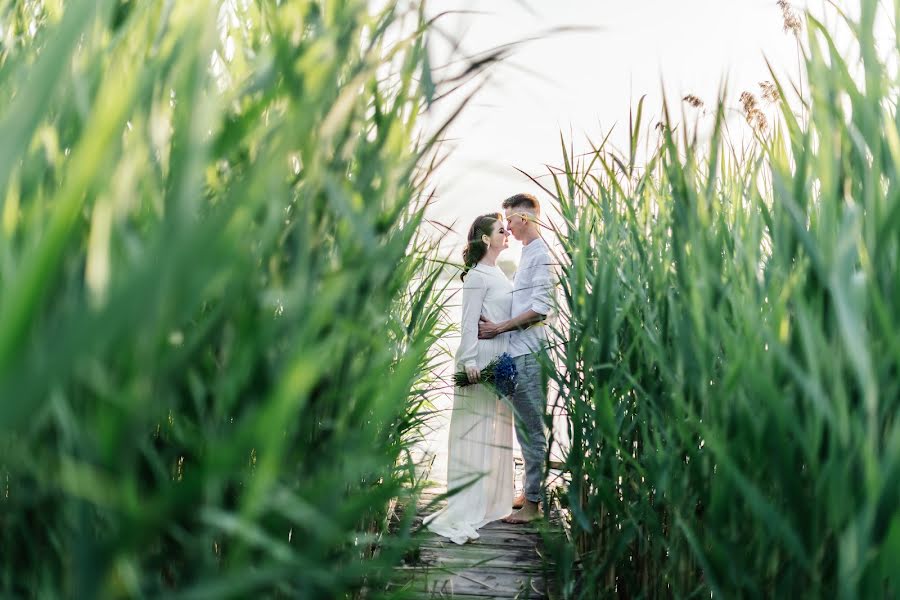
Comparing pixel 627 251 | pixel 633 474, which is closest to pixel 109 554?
pixel 633 474

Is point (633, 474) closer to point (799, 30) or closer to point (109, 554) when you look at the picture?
point (799, 30)

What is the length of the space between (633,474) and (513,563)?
117 cm

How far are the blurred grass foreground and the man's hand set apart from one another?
2508mm

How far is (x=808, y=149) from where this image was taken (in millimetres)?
952

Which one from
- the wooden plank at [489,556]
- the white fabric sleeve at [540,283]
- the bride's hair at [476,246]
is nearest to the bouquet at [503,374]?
the white fabric sleeve at [540,283]

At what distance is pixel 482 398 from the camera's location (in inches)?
150

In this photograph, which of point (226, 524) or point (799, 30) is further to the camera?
point (799, 30)

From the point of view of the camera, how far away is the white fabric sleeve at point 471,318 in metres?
3.65

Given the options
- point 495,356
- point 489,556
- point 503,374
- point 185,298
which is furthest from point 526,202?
point 185,298

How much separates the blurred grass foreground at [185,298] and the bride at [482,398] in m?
2.55

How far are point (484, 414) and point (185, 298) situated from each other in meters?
3.15

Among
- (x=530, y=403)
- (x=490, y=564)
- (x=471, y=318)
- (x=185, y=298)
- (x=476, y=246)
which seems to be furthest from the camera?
(x=476, y=246)

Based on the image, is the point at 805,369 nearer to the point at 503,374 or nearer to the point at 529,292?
the point at 503,374

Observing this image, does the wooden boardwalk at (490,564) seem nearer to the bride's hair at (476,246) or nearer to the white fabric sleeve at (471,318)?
the white fabric sleeve at (471,318)
